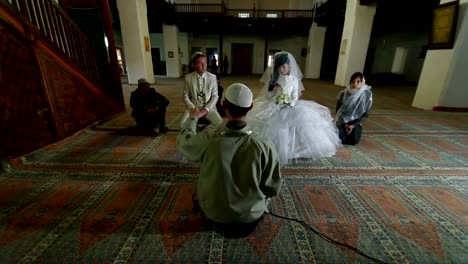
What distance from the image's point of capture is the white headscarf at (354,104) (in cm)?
320

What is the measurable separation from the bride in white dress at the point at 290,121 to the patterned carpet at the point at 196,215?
0.19 m

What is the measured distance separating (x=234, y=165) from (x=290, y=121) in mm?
1657

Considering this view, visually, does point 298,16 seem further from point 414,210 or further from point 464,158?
point 414,210

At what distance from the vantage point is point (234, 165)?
4.28 feet

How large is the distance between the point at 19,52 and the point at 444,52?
7.91 m

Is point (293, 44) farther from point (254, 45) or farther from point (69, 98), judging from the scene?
point (69, 98)

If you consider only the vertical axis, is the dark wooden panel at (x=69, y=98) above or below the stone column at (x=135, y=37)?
below

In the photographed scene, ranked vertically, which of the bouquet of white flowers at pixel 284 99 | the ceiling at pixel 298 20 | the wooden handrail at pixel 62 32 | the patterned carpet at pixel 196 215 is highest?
the ceiling at pixel 298 20

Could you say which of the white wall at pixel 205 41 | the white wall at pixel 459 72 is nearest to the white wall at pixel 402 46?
the white wall at pixel 459 72

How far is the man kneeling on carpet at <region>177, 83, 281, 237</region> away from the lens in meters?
1.26

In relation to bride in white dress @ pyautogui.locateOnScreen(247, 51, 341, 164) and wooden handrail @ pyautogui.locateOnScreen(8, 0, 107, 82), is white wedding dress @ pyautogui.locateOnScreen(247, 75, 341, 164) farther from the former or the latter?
wooden handrail @ pyautogui.locateOnScreen(8, 0, 107, 82)

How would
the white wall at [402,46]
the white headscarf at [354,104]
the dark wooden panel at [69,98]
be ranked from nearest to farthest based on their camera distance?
the dark wooden panel at [69,98] < the white headscarf at [354,104] < the white wall at [402,46]

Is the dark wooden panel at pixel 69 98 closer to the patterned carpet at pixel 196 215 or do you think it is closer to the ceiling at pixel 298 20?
the patterned carpet at pixel 196 215

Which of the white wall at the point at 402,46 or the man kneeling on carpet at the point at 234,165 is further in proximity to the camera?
the white wall at the point at 402,46
